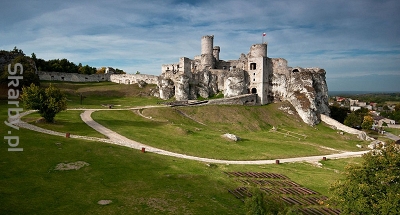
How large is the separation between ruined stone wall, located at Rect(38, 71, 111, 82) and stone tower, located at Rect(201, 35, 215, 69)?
41713 millimetres

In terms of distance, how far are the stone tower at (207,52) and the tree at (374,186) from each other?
2833 inches

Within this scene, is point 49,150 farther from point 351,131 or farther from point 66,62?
point 66,62

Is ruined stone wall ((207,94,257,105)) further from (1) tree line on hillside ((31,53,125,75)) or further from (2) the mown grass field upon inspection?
(1) tree line on hillside ((31,53,125,75))

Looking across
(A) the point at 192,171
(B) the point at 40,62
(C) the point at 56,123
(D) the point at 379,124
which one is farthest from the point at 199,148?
(D) the point at 379,124

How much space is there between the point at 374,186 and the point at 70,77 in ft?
329

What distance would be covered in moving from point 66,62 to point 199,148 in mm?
86008

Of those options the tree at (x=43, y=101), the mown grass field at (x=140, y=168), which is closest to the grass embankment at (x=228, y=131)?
the mown grass field at (x=140, y=168)

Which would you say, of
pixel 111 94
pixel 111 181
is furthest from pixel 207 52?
pixel 111 181

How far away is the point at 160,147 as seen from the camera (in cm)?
3988

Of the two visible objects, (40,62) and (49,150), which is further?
(40,62)

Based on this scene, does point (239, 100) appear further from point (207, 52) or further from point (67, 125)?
point (67, 125)

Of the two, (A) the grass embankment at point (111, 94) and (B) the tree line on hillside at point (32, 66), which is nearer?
(B) the tree line on hillside at point (32, 66)

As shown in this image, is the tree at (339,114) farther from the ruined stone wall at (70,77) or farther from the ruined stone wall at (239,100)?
the ruined stone wall at (70,77)

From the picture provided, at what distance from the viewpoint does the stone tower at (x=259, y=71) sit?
8344cm
